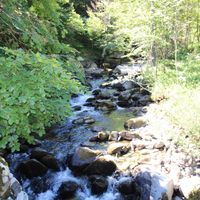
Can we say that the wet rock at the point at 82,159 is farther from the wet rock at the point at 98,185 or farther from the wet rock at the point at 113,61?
the wet rock at the point at 113,61

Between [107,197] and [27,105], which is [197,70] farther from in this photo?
[27,105]

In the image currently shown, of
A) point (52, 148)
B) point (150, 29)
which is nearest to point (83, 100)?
point (150, 29)

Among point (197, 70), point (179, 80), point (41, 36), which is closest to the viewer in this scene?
point (41, 36)

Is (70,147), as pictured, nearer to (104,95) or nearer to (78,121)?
(78,121)

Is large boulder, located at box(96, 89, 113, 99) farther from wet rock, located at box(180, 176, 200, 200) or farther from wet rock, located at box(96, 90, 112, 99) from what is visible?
wet rock, located at box(180, 176, 200, 200)

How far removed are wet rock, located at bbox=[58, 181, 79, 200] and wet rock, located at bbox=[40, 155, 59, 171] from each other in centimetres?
72

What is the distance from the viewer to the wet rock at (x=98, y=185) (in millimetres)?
6113

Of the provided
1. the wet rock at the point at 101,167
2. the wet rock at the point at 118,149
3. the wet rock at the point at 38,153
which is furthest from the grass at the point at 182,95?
the wet rock at the point at 38,153

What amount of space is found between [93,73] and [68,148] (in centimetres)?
917

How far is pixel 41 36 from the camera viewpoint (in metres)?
5.81

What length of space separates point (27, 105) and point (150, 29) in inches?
343

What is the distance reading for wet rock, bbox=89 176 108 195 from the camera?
6.11 metres

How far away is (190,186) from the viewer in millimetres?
5410

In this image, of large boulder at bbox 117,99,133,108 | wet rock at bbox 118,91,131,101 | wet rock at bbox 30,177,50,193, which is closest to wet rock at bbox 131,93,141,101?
wet rock at bbox 118,91,131,101
